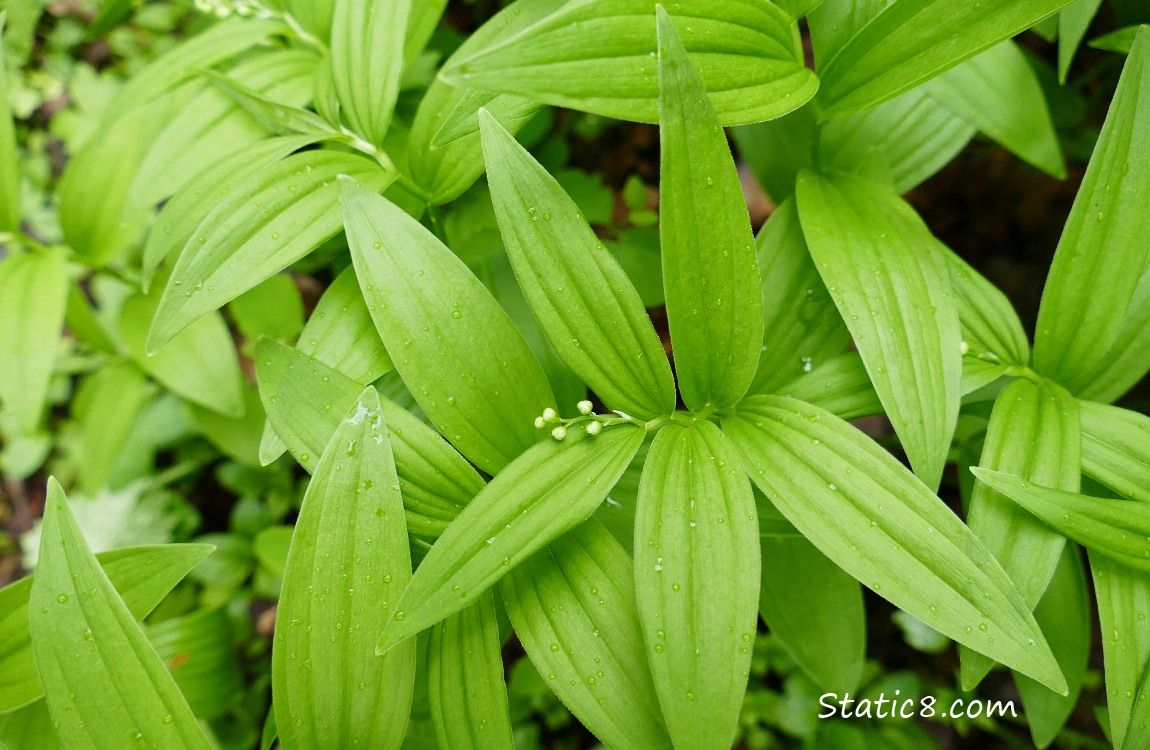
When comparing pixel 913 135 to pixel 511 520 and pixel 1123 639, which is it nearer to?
pixel 1123 639

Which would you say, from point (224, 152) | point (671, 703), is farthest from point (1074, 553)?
point (224, 152)

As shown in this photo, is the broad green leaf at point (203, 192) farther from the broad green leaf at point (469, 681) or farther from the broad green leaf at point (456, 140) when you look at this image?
the broad green leaf at point (469, 681)

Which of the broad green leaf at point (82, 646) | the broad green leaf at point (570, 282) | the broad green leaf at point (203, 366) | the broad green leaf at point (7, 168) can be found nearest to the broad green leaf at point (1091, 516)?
the broad green leaf at point (570, 282)

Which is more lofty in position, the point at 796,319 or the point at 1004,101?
the point at 1004,101

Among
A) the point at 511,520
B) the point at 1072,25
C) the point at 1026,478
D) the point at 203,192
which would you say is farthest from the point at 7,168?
the point at 1072,25

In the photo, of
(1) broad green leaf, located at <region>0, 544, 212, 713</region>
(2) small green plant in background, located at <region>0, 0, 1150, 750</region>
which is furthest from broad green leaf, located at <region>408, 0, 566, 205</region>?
(1) broad green leaf, located at <region>0, 544, 212, 713</region>

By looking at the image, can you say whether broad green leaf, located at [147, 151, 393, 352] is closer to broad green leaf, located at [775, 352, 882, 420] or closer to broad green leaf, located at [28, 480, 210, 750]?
broad green leaf, located at [28, 480, 210, 750]

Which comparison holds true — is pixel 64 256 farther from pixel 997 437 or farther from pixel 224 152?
pixel 997 437
